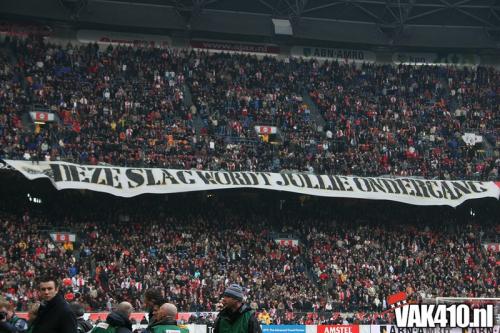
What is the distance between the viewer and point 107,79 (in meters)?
49.4

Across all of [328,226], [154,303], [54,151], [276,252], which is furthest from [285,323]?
[154,303]

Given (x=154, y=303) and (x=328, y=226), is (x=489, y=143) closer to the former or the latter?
(x=328, y=226)

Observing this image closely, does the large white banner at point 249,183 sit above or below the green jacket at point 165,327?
above

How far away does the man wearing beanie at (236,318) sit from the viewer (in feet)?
30.9

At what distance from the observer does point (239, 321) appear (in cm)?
952

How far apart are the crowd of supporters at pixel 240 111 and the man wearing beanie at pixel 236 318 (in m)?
33.1

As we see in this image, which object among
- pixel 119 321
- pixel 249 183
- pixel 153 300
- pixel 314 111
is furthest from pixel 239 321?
pixel 314 111

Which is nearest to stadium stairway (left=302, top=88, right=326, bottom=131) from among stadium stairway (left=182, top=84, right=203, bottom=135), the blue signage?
stadium stairway (left=182, top=84, right=203, bottom=135)

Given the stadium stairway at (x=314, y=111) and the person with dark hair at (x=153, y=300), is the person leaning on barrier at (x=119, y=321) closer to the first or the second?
the person with dark hair at (x=153, y=300)

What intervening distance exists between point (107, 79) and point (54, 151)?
7953 millimetres

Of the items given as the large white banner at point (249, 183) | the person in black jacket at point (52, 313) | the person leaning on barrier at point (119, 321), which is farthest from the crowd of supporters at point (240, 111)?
the person in black jacket at point (52, 313)

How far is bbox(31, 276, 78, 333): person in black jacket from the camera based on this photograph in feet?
28.4

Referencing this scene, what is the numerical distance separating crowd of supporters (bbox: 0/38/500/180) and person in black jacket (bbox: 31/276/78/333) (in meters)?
33.4

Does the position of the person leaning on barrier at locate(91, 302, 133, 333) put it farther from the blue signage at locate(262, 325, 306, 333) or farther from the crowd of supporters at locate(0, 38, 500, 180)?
the crowd of supporters at locate(0, 38, 500, 180)
